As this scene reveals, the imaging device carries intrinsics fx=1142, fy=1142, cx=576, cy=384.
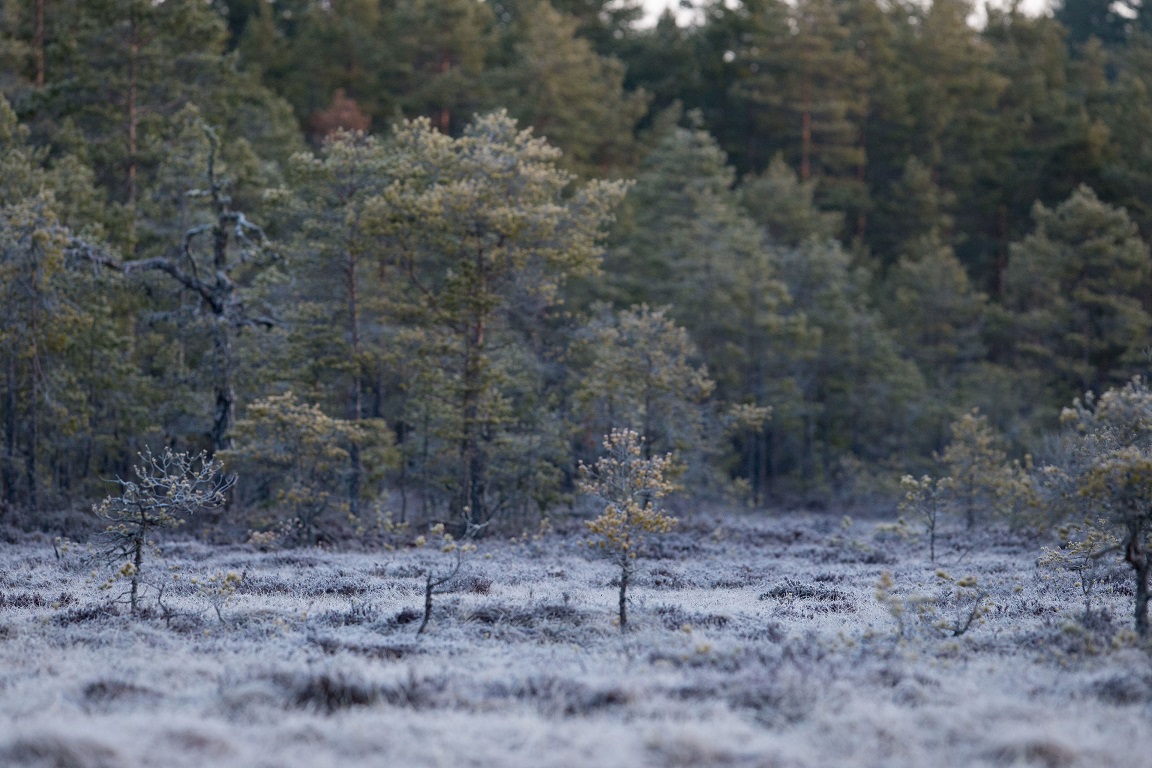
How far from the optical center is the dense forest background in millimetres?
22844

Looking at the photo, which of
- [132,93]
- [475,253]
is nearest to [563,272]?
[475,253]

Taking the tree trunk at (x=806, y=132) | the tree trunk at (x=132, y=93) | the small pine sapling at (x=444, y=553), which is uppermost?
the tree trunk at (x=806, y=132)

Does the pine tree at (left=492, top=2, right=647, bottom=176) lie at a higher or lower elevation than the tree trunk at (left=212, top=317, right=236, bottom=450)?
higher

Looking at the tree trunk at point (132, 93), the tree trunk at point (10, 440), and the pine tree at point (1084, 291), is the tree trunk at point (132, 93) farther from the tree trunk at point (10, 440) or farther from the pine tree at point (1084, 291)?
the pine tree at point (1084, 291)

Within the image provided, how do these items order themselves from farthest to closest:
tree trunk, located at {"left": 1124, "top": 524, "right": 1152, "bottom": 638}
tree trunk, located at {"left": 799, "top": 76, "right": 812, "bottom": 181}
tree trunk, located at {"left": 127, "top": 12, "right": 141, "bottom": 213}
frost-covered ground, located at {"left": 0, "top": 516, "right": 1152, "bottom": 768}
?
tree trunk, located at {"left": 799, "top": 76, "right": 812, "bottom": 181}
tree trunk, located at {"left": 127, "top": 12, "right": 141, "bottom": 213}
tree trunk, located at {"left": 1124, "top": 524, "right": 1152, "bottom": 638}
frost-covered ground, located at {"left": 0, "top": 516, "right": 1152, "bottom": 768}

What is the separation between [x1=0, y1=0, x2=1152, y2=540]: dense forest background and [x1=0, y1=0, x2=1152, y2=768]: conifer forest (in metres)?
0.17

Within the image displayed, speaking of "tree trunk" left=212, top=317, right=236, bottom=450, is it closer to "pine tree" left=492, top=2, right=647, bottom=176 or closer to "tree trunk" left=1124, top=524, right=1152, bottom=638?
"tree trunk" left=1124, top=524, right=1152, bottom=638

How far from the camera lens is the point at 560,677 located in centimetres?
821

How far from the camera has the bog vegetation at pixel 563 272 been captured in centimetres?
2097

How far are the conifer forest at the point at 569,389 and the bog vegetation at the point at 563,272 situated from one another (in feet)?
0.51

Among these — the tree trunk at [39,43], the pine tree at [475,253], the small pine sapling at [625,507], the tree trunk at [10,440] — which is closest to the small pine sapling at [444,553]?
the small pine sapling at [625,507]

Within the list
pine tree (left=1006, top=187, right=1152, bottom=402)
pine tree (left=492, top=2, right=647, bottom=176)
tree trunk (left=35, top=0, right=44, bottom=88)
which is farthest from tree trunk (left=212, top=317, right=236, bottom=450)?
pine tree (left=1006, top=187, right=1152, bottom=402)

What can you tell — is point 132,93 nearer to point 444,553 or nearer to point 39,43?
point 39,43

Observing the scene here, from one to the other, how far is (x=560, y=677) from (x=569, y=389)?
19.7 metres
